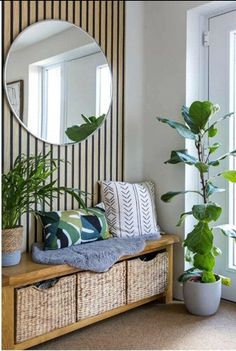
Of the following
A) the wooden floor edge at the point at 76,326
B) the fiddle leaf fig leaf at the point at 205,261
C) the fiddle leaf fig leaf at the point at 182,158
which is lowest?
the wooden floor edge at the point at 76,326

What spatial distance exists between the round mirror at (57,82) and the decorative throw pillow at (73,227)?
1.63 ft

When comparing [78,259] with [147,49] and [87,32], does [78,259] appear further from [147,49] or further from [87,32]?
[147,49]

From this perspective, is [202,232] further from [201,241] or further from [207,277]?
Result: [207,277]

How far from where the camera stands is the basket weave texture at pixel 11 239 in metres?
1.97

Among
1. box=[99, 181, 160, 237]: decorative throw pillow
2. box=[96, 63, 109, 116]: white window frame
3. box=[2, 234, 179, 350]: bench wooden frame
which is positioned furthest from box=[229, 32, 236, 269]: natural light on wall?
box=[2, 234, 179, 350]: bench wooden frame

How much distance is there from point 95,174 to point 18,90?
806 millimetres

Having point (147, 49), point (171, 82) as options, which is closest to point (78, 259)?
point (171, 82)

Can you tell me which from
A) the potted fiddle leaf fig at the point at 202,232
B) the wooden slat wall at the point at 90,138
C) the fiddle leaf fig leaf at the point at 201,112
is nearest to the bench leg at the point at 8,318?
the wooden slat wall at the point at 90,138

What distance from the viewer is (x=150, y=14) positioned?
9.71 ft

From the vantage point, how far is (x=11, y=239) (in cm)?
199

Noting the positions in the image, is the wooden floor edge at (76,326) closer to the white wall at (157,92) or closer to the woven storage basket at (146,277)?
the woven storage basket at (146,277)

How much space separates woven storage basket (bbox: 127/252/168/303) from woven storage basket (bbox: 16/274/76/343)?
0.45m

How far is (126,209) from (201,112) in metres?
0.84

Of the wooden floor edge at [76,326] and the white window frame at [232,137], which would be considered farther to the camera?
the white window frame at [232,137]
